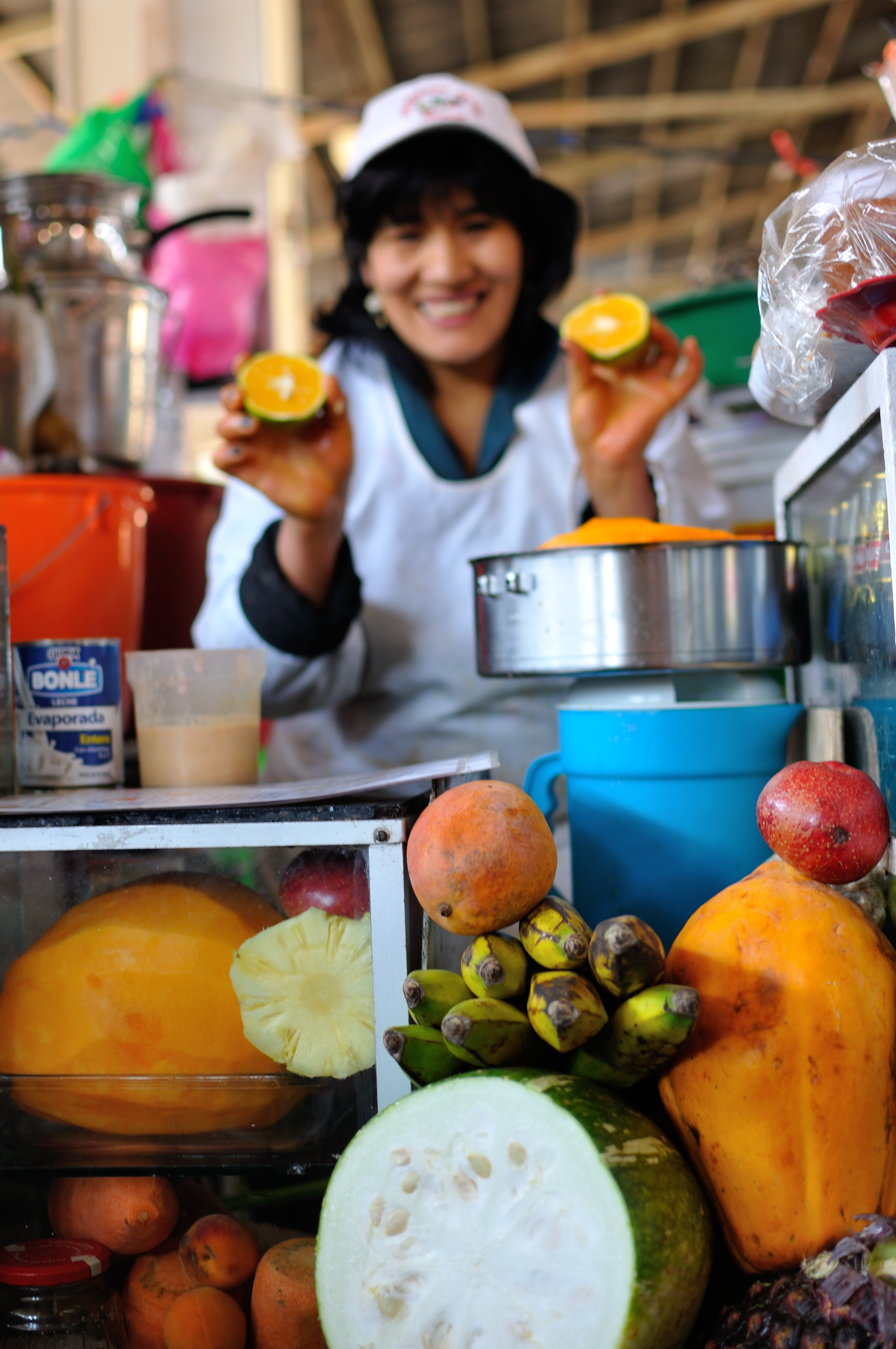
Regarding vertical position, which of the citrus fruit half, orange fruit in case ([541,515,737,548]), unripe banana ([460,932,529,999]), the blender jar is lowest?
the blender jar

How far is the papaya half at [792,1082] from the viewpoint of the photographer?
2.13ft

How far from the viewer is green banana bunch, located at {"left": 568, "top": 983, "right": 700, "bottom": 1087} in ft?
2.10

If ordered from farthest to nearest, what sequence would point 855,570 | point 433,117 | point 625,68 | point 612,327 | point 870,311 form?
point 625,68 < point 433,117 < point 612,327 < point 855,570 < point 870,311

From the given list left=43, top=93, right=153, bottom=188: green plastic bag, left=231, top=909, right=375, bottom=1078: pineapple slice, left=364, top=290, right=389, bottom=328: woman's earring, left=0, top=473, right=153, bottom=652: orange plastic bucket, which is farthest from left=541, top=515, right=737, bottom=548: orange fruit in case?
left=43, top=93, right=153, bottom=188: green plastic bag

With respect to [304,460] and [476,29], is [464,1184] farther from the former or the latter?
[476,29]

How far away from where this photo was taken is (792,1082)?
66 centimetres

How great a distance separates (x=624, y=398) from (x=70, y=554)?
723 millimetres

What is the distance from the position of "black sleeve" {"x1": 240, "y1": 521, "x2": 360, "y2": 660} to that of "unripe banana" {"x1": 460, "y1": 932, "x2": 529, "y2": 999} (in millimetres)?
725

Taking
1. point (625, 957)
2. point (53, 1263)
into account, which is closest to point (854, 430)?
point (625, 957)

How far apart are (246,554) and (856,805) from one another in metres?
1.07

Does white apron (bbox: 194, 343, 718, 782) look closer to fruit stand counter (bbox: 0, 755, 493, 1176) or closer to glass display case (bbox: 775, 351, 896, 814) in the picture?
glass display case (bbox: 775, 351, 896, 814)

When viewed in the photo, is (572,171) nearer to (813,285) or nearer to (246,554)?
(246,554)

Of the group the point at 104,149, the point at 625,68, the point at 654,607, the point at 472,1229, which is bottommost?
the point at 472,1229

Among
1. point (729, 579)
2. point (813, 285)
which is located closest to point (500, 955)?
point (729, 579)
